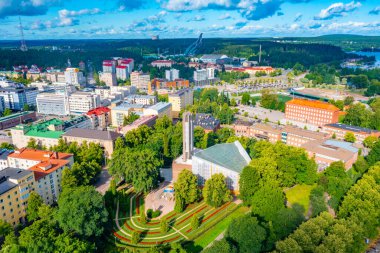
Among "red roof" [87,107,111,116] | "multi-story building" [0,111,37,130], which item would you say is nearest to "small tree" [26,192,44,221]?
"red roof" [87,107,111,116]

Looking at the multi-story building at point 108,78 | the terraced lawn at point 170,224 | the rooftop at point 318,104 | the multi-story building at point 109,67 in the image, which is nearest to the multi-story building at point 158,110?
the rooftop at point 318,104

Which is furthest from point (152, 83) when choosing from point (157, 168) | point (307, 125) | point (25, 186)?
point (25, 186)

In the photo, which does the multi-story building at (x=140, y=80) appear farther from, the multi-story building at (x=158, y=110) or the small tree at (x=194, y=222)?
the small tree at (x=194, y=222)

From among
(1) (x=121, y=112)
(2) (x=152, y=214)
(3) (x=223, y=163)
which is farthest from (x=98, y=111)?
(2) (x=152, y=214)

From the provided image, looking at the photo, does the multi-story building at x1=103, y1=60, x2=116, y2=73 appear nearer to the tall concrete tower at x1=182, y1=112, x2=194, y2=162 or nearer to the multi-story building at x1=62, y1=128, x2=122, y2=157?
the multi-story building at x1=62, y1=128, x2=122, y2=157

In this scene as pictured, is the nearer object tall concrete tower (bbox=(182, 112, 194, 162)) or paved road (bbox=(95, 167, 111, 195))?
paved road (bbox=(95, 167, 111, 195))

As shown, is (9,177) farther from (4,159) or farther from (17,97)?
(17,97)

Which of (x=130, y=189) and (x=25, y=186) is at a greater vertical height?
(x=25, y=186)

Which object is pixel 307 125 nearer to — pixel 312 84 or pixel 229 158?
pixel 229 158
